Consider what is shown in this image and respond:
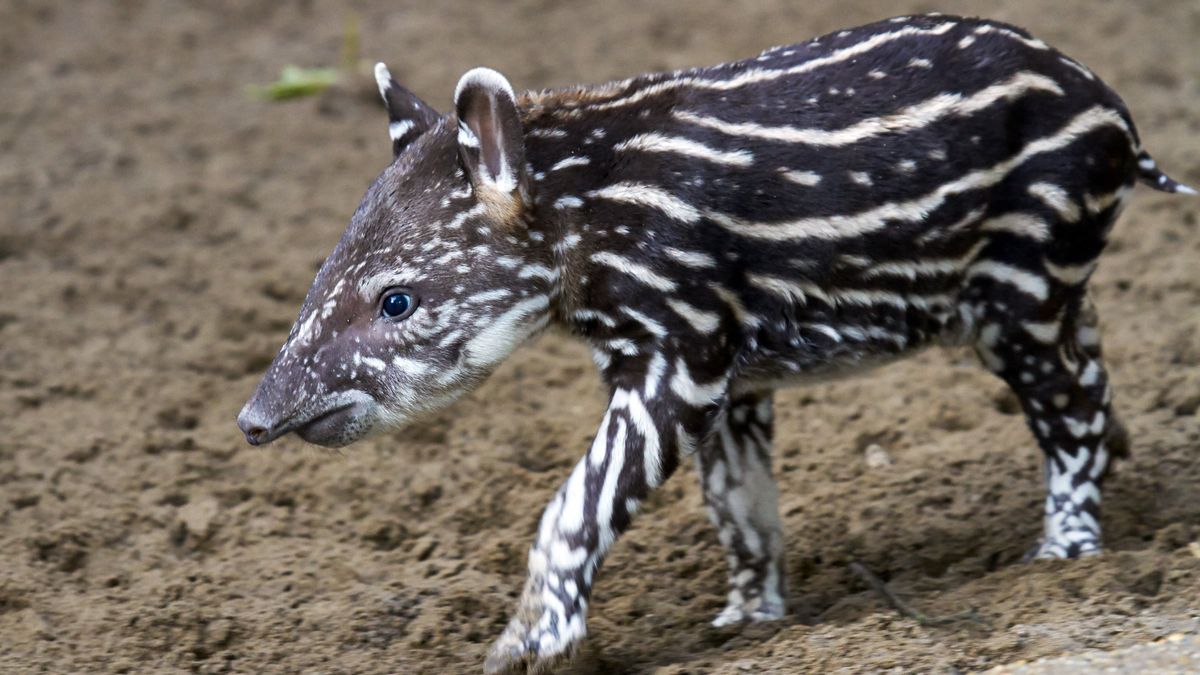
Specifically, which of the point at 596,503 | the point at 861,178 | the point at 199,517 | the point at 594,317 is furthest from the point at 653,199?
the point at 199,517

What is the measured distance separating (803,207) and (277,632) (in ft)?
7.65

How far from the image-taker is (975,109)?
5.08m

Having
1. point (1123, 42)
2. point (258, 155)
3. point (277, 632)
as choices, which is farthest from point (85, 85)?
point (1123, 42)

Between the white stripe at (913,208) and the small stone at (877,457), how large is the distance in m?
1.76

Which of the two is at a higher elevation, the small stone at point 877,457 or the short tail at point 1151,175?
the short tail at point 1151,175

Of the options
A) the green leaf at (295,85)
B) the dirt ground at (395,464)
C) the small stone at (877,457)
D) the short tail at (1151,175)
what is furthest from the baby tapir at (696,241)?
the green leaf at (295,85)

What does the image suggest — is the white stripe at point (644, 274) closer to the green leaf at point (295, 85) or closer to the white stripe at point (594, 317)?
the white stripe at point (594, 317)

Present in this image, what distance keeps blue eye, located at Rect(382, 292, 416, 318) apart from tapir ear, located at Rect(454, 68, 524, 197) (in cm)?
41

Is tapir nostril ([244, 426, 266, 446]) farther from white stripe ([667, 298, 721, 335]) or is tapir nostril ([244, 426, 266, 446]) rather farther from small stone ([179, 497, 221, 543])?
small stone ([179, 497, 221, 543])

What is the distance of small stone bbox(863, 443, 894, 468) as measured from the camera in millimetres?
6539

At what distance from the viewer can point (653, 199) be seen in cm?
479

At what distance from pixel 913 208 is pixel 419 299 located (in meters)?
1.62

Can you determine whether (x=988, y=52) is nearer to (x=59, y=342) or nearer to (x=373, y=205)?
(x=373, y=205)

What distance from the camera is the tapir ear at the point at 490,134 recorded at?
4.71m
